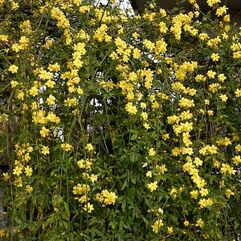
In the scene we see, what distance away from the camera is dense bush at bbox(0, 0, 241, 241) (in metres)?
1.97

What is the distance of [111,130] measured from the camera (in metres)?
2.11

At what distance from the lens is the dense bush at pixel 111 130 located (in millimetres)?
1975

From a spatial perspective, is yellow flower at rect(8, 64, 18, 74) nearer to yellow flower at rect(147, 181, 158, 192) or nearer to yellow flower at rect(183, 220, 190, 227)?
yellow flower at rect(147, 181, 158, 192)

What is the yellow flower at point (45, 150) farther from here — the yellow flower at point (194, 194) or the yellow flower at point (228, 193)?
the yellow flower at point (228, 193)

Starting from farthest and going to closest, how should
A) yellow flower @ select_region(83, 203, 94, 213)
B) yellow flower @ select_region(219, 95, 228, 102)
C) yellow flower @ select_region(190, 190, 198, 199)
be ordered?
yellow flower @ select_region(219, 95, 228, 102), yellow flower @ select_region(190, 190, 198, 199), yellow flower @ select_region(83, 203, 94, 213)

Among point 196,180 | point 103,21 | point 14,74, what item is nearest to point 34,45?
point 14,74

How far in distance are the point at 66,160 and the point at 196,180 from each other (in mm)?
517

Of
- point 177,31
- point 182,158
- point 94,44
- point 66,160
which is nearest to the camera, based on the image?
point 66,160

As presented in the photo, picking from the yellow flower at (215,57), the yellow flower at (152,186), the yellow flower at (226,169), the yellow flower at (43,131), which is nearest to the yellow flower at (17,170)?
the yellow flower at (43,131)

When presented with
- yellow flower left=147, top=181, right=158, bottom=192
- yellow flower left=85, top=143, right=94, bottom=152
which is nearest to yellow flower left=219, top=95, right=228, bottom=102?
yellow flower left=147, top=181, right=158, bottom=192

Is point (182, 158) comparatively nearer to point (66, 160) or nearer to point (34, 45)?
point (66, 160)

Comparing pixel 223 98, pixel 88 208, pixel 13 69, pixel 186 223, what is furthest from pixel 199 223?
pixel 13 69

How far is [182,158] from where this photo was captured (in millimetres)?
2102

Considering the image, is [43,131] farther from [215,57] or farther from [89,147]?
[215,57]
